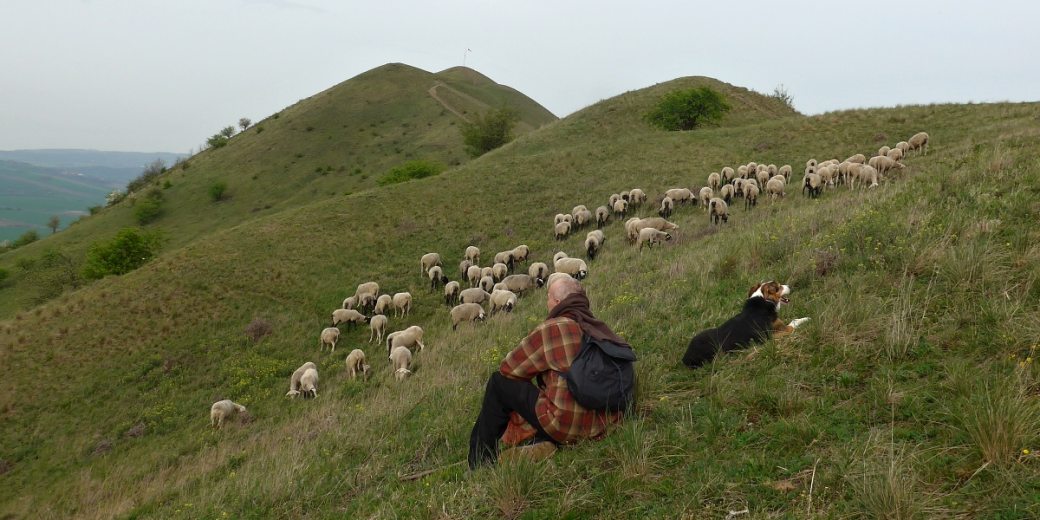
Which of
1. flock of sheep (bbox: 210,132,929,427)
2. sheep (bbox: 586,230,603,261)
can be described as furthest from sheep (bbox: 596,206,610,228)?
sheep (bbox: 586,230,603,261)

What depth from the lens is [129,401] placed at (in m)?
15.2

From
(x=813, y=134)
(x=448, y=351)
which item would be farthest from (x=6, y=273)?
(x=813, y=134)

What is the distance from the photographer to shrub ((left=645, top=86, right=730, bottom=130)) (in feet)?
131

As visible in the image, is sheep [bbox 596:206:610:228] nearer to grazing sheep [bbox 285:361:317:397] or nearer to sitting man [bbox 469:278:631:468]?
grazing sheep [bbox 285:361:317:397]

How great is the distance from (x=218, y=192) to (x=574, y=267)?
182 feet

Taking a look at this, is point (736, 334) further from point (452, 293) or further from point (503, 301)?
point (452, 293)

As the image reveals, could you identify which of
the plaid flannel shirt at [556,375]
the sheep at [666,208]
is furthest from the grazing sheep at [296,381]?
the sheep at [666,208]

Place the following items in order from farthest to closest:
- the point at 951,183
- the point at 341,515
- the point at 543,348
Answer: the point at 951,183
the point at 341,515
the point at 543,348

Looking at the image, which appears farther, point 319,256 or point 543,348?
point 319,256

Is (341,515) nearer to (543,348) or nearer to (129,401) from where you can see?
(543,348)

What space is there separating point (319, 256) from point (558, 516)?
76.4 feet

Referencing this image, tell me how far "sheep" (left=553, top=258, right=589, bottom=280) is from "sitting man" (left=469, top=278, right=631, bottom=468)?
32.5 ft

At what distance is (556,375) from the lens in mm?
4273

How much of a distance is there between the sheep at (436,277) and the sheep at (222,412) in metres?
8.87
